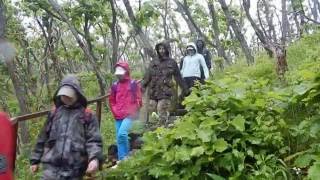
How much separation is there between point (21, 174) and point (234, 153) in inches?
225

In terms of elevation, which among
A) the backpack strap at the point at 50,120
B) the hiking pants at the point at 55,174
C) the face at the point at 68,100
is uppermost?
the face at the point at 68,100

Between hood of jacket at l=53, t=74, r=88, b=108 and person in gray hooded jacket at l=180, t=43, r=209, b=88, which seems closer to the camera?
hood of jacket at l=53, t=74, r=88, b=108

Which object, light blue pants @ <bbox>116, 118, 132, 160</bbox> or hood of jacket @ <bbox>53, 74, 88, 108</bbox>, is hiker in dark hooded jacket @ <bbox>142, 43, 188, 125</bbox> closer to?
light blue pants @ <bbox>116, 118, 132, 160</bbox>

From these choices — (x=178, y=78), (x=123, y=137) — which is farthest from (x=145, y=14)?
(x=123, y=137)

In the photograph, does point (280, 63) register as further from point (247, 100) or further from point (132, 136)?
point (247, 100)

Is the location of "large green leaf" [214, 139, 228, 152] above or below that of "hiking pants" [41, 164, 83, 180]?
above

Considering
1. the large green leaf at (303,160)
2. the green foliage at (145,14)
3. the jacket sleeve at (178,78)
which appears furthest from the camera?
the green foliage at (145,14)

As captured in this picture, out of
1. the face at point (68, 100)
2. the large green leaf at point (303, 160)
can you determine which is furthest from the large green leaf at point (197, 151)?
the face at point (68, 100)

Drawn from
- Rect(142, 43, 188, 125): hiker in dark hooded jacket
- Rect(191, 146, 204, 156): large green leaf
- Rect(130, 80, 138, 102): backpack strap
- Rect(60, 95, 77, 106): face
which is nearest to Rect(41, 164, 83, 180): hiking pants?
Rect(60, 95, 77, 106): face

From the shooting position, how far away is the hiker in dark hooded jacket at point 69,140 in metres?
4.63

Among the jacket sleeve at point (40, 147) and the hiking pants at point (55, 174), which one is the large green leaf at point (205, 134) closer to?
the hiking pants at point (55, 174)

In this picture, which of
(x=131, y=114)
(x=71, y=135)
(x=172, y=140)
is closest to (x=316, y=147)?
(x=172, y=140)

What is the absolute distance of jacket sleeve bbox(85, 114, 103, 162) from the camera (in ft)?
14.9

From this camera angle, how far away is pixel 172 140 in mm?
4812
